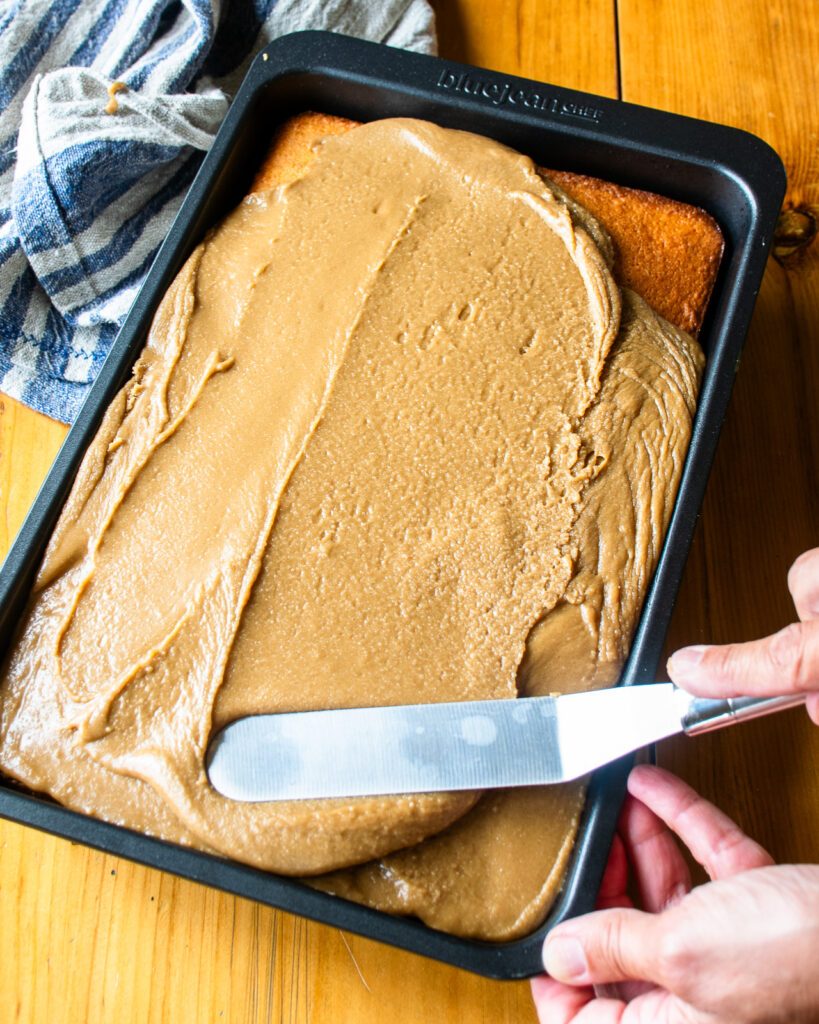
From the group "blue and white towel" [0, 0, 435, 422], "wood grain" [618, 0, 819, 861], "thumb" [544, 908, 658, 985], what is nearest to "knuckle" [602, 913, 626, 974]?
"thumb" [544, 908, 658, 985]

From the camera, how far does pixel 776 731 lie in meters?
1.18

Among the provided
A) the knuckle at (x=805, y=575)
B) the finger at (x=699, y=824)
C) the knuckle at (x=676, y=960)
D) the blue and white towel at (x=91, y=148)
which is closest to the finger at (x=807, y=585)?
the knuckle at (x=805, y=575)

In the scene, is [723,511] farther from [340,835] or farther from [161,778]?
[161,778]

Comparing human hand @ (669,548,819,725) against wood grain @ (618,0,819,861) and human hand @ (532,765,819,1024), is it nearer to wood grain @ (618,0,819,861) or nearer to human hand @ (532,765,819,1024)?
human hand @ (532,765,819,1024)

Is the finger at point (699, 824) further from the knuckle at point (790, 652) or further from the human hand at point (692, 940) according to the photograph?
the knuckle at point (790, 652)

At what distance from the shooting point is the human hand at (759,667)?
85cm

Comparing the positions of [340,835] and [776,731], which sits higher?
[340,835]

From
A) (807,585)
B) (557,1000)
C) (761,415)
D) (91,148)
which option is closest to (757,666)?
(807,585)

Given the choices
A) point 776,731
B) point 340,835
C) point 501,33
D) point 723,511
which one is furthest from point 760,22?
point 340,835

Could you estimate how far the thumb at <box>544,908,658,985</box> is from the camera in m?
0.85

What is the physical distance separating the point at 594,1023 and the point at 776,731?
0.42 meters

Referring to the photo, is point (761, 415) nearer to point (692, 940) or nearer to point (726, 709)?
point (726, 709)

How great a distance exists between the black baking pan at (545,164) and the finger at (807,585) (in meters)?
0.12

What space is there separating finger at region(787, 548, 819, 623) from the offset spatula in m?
0.14
